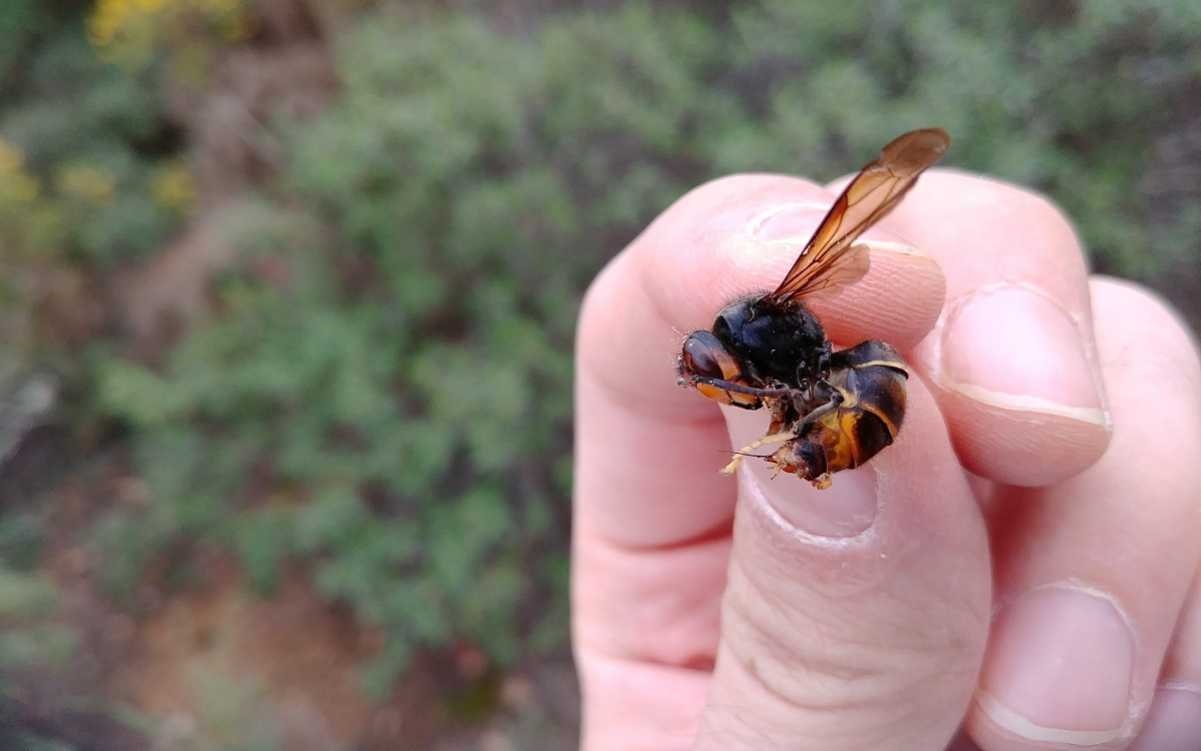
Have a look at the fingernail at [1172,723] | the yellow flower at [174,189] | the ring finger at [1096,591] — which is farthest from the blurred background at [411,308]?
the fingernail at [1172,723]

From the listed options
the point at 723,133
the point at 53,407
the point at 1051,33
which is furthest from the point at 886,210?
the point at 53,407

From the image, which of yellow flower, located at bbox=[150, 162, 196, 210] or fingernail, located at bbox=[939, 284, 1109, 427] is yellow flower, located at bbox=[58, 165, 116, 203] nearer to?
yellow flower, located at bbox=[150, 162, 196, 210]

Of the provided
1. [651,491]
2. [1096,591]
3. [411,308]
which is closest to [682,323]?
[651,491]

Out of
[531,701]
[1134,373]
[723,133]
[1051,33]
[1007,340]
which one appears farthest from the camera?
[531,701]

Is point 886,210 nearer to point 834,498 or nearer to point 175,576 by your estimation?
point 834,498

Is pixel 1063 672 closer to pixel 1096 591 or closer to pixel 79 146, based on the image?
pixel 1096 591

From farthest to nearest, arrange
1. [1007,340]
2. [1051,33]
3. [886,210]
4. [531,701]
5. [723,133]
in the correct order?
1. [531,701]
2. [723,133]
3. [1051,33]
4. [1007,340]
5. [886,210]

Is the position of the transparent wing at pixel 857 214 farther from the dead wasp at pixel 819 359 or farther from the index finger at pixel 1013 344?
the index finger at pixel 1013 344
